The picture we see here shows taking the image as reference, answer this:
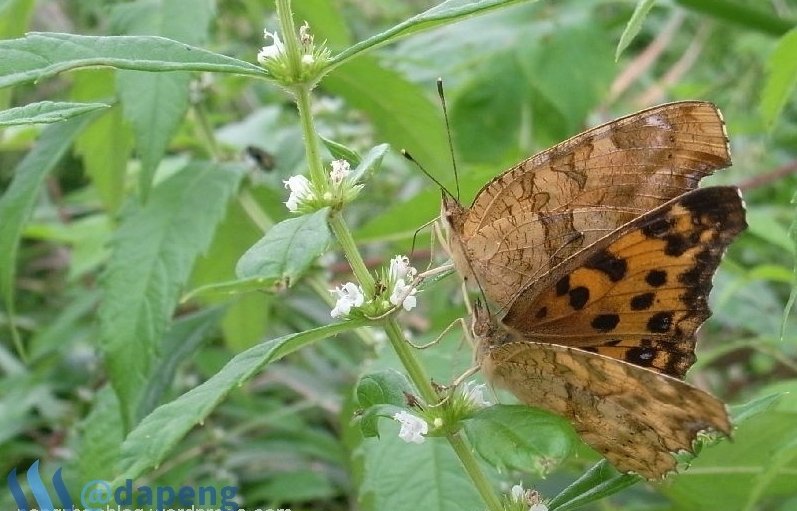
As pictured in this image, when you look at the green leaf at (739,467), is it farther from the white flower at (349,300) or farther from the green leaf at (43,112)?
the green leaf at (43,112)

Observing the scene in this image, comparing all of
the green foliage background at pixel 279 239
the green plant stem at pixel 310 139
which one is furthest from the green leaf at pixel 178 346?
the green plant stem at pixel 310 139

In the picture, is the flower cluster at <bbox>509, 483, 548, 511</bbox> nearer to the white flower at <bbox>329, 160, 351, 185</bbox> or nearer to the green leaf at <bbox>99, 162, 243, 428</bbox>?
the white flower at <bbox>329, 160, 351, 185</bbox>

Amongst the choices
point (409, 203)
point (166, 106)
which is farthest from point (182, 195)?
point (409, 203)

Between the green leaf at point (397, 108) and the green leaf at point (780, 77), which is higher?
the green leaf at point (397, 108)

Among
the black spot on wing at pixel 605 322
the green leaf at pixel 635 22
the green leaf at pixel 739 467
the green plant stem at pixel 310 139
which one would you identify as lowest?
the green leaf at pixel 739 467

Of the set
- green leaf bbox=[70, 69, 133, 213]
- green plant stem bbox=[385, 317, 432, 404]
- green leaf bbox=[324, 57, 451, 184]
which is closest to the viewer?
green plant stem bbox=[385, 317, 432, 404]

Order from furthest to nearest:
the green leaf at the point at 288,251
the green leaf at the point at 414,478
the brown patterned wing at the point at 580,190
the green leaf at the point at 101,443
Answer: the green leaf at the point at 101,443
the green leaf at the point at 414,478
the brown patterned wing at the point at 580,190
the green leaf at the point at 288,251

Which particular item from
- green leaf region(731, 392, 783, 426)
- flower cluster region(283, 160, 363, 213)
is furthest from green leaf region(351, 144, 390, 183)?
green leaf region(731, 392, 783, 426)
